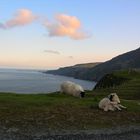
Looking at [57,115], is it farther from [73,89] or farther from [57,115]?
Answer: [73,89]

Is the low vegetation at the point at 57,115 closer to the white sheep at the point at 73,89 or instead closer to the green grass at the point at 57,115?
the green grass at the point at 57,115

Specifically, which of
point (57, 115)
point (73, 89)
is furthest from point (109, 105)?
point (73, 89)

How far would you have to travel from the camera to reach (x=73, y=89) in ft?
151

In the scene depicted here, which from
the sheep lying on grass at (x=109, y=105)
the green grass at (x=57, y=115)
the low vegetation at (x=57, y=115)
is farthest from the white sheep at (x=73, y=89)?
the sheep lying on grass at (x=109, y=105)

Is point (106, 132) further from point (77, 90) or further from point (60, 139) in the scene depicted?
point (77, 90)

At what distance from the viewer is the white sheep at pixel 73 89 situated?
45.7 metres

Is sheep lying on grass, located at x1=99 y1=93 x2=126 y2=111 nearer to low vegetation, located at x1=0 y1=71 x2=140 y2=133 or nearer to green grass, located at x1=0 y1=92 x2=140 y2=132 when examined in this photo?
low vegetation, located at x1=0 y1=71 x2=140 y2=133

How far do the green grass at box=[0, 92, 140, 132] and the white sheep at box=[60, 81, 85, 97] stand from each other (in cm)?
667

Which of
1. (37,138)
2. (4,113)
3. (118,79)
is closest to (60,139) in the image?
(37,138)

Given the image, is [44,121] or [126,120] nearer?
[44,121]

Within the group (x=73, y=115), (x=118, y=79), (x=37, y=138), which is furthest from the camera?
(x=118, y=79)

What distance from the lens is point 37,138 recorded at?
93.4ft

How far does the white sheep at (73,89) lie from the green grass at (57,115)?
6.67m

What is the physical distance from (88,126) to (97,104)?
7.16m
